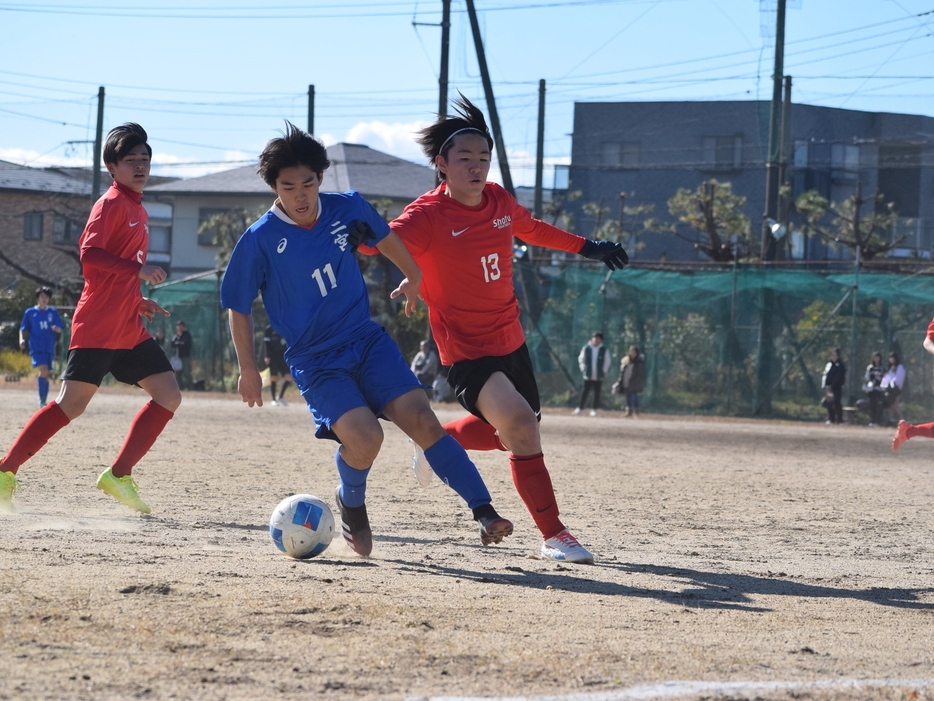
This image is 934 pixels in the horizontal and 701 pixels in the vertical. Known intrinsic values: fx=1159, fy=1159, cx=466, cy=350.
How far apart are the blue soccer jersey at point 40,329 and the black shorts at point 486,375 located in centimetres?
1211

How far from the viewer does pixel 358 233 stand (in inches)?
199

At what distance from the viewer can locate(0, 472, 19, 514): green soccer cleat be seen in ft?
19.8

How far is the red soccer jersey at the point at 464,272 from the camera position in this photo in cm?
540

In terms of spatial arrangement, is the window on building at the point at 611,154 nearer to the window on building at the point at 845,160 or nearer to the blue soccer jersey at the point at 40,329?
the window on building at the point at 845,160

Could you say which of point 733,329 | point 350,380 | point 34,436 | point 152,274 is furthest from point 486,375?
point 733,329

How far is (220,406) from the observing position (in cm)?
1881

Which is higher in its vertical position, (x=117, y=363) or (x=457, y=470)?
(x=117, y=363)

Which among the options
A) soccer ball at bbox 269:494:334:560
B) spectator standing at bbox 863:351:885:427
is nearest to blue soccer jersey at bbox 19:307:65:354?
soccer ball at bbox 269:494:334:560

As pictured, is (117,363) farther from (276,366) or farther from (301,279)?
(276,366)

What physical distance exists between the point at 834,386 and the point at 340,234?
1596 cm

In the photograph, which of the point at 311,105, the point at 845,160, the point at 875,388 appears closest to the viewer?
the point at 875,388

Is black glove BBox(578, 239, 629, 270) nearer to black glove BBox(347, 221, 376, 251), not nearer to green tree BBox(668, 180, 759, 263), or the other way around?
black glove BBox(347, 221, 376, 251)

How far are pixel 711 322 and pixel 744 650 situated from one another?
1748cm

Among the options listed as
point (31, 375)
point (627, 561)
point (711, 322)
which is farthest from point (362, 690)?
point (31, 375)
